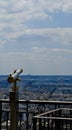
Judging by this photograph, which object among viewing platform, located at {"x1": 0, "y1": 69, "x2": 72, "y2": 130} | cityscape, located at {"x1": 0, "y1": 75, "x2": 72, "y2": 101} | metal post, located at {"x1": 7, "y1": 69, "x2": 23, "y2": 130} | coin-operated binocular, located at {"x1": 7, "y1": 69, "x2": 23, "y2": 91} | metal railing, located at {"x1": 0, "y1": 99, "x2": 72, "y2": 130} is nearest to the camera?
viewing platform, located at {"x1": 0, "y1": 69, "x2": 72, "y2": 130}

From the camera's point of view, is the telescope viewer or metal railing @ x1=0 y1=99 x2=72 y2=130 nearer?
the telescope viewer

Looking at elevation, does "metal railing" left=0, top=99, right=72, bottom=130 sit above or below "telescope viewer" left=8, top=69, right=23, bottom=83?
below

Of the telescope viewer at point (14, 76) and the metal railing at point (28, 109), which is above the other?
the telescope viewer at point (14, 76)

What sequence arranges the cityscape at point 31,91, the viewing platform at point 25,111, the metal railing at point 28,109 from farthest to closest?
the cityscape at point 31,91
the metal railing at point 28,109
the viewing platform at point 25,111

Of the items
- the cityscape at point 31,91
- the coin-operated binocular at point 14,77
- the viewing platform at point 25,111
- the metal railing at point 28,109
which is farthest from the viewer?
the cityscape at point 31,91

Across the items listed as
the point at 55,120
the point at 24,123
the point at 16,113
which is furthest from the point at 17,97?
the point at 55,120

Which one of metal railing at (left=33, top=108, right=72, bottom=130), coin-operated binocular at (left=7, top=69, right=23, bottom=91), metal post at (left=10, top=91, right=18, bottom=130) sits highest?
coin-operated binocular at (left=7, top=69, right=23, bottom=91)

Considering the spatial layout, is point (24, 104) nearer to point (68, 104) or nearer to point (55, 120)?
point (68, 104)

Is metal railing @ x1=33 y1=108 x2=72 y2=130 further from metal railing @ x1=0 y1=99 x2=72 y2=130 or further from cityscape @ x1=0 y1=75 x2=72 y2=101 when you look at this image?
cityscape @ x1=0 y1=75 x2=72 y2=101

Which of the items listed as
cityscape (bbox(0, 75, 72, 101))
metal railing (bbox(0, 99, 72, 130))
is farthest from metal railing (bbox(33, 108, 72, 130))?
Answer: cityscape (bbox(0, 75, 72, 101))

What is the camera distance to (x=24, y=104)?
26.0ft

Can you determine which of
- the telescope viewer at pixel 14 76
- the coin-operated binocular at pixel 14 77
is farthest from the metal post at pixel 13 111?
the telescope viewer at pixel 14 76

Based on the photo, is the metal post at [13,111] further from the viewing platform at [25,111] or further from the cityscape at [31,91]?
the cityscape at [31,91]

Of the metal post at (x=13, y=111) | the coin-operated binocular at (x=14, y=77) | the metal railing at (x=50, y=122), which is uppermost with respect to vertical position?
the coin-operated binocular at (x=14, y=77)
